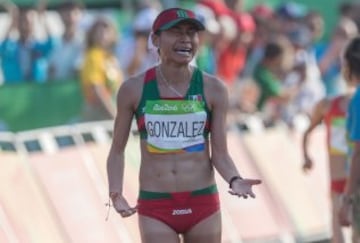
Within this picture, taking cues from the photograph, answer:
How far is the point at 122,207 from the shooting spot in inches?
321

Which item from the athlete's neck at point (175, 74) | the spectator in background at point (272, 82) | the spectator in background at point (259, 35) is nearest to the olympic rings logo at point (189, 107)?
the athlete's neck at point (175, 74)

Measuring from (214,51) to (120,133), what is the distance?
657 cm

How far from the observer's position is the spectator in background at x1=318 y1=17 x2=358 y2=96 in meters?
16.1

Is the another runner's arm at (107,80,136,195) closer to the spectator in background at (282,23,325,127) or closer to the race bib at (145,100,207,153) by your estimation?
the race bib at (145,100,207,153)

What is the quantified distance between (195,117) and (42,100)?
18.6 ft

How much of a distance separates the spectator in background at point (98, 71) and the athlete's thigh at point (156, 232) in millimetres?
5153

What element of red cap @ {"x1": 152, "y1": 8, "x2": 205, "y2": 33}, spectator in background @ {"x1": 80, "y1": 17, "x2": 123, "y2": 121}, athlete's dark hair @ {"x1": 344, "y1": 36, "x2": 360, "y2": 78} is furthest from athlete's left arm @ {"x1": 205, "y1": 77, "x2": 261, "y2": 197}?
spectator in background @ {"x1": 80, "y1": 17, "x2": 123, "y2": 121}

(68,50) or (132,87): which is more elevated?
(132,87)

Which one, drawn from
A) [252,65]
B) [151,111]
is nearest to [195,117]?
[151,111]

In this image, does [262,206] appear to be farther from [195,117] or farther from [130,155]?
[195,117]

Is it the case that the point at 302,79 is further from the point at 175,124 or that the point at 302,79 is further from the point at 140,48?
the point at 175,124

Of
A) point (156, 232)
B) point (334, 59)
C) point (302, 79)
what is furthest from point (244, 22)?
point (156, 232)

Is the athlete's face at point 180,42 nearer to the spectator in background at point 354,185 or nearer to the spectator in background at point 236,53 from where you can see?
the spectator in background at point 354,185

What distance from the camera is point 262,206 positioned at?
13.7m
